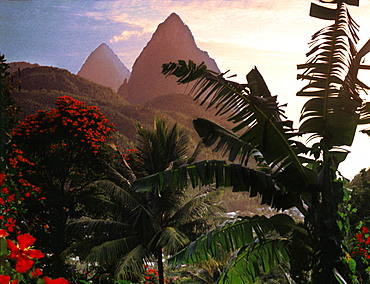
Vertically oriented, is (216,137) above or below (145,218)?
above

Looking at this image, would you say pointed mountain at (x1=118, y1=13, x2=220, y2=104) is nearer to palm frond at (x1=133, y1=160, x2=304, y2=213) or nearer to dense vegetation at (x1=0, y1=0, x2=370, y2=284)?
dense vegetation at (x1=0, y1=0, x2=370, y2=284)

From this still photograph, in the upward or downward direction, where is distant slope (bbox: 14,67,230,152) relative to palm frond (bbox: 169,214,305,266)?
upward

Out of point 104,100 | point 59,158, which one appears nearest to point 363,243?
point 59,158

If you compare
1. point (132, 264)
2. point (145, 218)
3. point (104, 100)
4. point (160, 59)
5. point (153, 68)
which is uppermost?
point (160, 59)

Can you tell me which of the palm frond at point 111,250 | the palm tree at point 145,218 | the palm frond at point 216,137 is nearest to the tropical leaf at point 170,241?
the palm tree at point 145,218

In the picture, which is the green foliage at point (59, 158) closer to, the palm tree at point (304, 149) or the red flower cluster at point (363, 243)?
the palm tree at point (304, 149)

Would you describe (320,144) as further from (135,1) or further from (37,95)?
(37,95)

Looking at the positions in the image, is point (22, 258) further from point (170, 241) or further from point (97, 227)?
point (97, 227)

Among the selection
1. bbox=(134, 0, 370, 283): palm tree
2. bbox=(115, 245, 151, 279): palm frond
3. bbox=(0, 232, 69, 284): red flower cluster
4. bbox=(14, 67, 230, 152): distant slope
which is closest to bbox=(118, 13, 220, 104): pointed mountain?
bbox=(14, 67, 230, 152): distant slope
